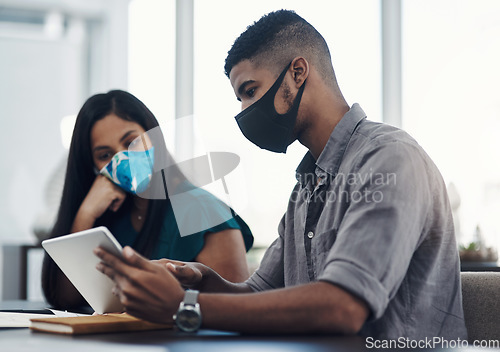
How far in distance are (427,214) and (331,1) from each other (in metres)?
2.74

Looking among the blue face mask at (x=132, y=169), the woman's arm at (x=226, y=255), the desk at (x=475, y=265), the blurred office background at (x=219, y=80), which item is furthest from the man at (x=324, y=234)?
the blurred office background at (x=219, y=80)

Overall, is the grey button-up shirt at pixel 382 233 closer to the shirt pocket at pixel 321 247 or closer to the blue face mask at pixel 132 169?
the shirt pocket at pixel 321 247

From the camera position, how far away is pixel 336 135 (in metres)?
1.18

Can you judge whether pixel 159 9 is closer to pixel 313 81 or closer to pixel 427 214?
pixel 313 81

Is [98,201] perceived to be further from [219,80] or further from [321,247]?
[219,80]

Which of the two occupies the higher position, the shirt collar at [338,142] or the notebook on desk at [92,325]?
the shirt collar at [338,142]

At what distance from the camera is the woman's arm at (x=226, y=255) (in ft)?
5.23

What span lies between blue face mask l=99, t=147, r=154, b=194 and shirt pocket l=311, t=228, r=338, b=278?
0.69 metres

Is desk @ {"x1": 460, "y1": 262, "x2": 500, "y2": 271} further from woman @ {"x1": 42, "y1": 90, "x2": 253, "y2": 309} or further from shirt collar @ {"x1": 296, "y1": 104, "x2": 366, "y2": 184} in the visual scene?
shirt collar @ {"x1": 296, "y1": 104, "x2": 366, "y2": 184}

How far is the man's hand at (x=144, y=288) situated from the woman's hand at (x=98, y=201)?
0.93 m

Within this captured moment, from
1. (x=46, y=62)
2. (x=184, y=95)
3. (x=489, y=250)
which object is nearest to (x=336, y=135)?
(x=489, y=250)

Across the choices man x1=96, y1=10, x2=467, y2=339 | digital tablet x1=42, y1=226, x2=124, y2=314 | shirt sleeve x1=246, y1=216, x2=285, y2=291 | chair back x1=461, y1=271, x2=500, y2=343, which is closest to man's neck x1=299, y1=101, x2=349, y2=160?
man x1=96, y1=10, x2=467, y2=339

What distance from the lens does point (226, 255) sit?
161 cm

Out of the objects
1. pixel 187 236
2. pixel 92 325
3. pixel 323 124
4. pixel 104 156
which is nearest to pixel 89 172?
pixel 104 156
